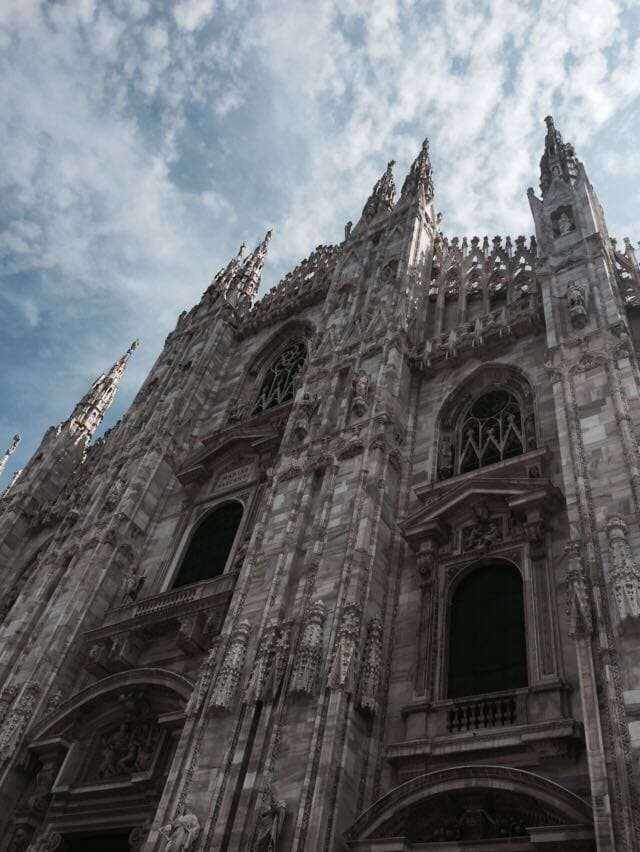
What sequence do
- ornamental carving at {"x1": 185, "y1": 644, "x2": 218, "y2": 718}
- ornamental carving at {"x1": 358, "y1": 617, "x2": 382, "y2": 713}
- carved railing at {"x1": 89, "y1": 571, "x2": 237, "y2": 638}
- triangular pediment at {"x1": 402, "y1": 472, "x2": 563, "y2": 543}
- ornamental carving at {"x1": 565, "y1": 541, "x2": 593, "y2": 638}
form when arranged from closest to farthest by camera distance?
ornamental carving at {"x1": 565, "y1": 541, "x2": 593, "y2": 638}
ornamental carving at {"x1": 358, "y1": 617, "x2": 382, "y2": 713}
ornamental carving at {"x1": 185, "y1": 644, "x2": 218, "y2": 718}
triangular pediment at {"x1": 402, "y1": 472, "x2": 563, "y2": 543}
carved railing at {"x1": 89, "y1": 571, "x2": 237, "y2": 638}

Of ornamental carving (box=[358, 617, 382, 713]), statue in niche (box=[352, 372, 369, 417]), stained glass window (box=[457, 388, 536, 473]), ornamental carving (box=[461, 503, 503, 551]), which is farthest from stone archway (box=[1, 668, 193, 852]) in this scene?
stained glass window (box=[457, 388, 536, 473])

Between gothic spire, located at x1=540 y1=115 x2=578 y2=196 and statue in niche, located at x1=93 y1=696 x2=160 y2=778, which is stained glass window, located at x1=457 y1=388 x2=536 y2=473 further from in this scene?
statue in niche, located at x1=93 y1=696 x2=160 y2=778

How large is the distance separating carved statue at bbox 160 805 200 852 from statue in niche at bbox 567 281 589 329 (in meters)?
11.0

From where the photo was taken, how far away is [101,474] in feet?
75.0

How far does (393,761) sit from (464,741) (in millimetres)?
1172

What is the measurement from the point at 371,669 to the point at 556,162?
1489cm

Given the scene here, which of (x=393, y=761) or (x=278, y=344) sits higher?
(x=278, y=344)

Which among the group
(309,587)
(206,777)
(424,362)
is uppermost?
(424,362)

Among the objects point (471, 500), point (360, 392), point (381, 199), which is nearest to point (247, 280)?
point (381, 199)

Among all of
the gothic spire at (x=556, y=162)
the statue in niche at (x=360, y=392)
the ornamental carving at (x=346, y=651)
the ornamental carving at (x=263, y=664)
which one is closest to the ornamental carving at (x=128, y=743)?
the ornamental carving at (x=263, y=664)

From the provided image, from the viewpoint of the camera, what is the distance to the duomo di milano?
1002cm

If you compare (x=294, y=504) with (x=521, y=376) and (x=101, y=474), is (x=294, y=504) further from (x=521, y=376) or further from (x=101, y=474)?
(x=101, y=474)

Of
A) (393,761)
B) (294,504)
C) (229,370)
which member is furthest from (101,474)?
(393,761)

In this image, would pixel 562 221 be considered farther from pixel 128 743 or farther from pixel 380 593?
pixel 128 743
